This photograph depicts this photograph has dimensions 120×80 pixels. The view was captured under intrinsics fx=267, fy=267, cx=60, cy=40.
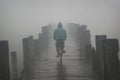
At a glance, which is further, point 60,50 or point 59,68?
point 60,50

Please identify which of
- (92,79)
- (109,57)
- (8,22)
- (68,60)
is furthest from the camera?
(8,22)

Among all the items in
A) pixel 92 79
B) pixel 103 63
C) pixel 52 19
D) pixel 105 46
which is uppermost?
pixel 52 19

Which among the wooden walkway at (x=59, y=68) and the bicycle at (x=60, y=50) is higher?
the bicycle at (x=60, y=50)

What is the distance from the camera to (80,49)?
525 centimetres

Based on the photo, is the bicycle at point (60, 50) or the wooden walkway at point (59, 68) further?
the bicycle at point (60, 50)

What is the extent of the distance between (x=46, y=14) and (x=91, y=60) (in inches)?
58.9

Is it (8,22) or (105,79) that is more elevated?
(8,22)

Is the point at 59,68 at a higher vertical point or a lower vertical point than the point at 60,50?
lower

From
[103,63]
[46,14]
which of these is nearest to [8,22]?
[46,14]

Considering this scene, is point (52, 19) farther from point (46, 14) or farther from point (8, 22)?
point (8, 22)

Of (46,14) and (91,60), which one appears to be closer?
(91,60)

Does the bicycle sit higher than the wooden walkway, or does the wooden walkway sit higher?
the bicycle

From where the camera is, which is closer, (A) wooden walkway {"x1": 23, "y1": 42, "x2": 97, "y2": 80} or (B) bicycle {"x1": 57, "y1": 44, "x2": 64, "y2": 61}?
(A) wooden walkway {"x1": 23, "y1": 42, "x2": 97, "y2": 80}

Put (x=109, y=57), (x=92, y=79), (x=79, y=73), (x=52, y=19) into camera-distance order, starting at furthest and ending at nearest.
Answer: (x=52, y=19) → (x=79, y=73) → (x=92, y=79) → (x=109, y=57)
